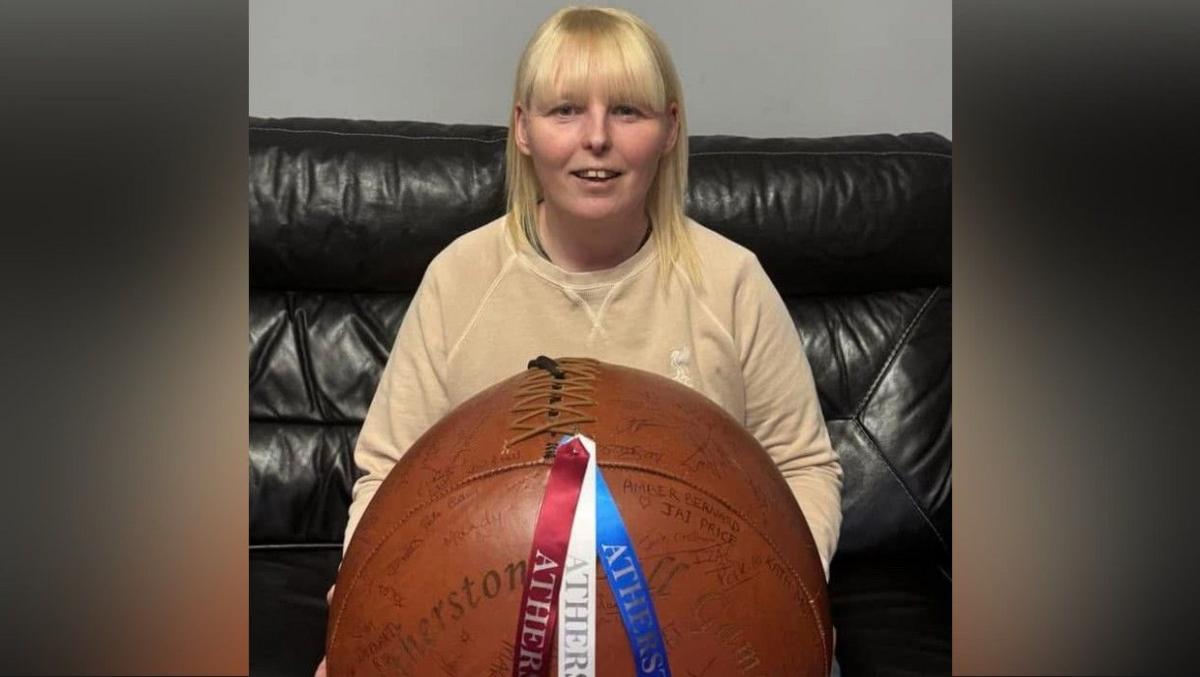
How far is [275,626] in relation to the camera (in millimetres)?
1851

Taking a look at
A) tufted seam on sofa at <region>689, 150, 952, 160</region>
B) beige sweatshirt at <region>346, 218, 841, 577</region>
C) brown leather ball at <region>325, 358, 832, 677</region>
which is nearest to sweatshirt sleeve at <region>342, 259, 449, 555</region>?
beige sweatshirt at <region>346, 218, 841, 577</region>

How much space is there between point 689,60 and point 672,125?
0.54m

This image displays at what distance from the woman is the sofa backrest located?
657 mm

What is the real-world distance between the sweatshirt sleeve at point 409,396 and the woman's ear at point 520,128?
210mm

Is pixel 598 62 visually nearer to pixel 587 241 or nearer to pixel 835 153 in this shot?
pixel 587 241

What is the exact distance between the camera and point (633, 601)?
0.90 m

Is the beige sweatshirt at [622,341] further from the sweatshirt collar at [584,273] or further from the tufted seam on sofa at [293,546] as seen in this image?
the tufted seam on sofa at [293,546]
